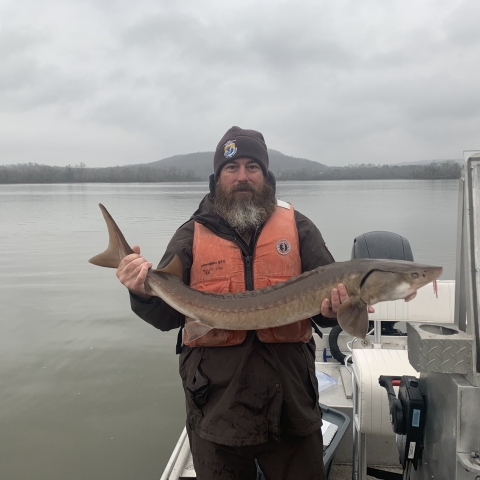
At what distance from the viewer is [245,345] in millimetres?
2426

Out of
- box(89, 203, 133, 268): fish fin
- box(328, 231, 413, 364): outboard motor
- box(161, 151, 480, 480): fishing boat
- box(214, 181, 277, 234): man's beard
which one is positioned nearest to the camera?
box(161, 151, 480, 480): fishing boat

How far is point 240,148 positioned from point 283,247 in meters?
0.74

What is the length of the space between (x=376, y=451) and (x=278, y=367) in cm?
172

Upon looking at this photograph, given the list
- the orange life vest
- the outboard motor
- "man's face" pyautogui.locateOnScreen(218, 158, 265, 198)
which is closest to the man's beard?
"man's face" pyautogui.locateOnScreen(218, 158, 265, 198)

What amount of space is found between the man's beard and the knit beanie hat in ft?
0.60

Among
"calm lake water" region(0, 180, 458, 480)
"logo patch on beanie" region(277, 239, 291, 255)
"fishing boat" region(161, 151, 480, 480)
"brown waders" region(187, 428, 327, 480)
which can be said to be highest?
"logo patch on beanie" region(277, 239, 291, 255)

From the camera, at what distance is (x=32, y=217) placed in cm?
2600

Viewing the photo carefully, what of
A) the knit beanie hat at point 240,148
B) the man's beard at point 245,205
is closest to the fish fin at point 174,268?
the man's beard at point 245,205

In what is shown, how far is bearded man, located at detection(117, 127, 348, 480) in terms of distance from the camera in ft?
7.43

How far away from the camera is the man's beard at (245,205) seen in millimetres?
2693

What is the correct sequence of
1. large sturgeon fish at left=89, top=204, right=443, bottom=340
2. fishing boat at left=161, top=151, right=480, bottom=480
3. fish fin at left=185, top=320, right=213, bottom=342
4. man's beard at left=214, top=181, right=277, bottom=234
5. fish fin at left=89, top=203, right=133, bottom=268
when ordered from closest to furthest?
1. fishing boat at left=161, top=151, right=480, bottom=480
2. large sturgeon fish at left=89, top=204, right=443, bottom=340
3. fish fin at left=185, top=320, right=213, bottom=342
4. fish fin at left=89, top=203, right=133, bottom=268
5. man's beard at left=214, top=181, right=277, bottom=234

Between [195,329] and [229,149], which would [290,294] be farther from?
[229,149]

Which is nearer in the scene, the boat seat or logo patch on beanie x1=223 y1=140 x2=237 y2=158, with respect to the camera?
the boat seat

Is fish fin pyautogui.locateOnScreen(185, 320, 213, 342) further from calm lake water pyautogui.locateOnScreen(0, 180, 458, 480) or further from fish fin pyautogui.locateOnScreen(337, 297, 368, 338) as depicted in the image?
calm lake water pyautogui.locateOnScreen(0, 180, 458, 480)
